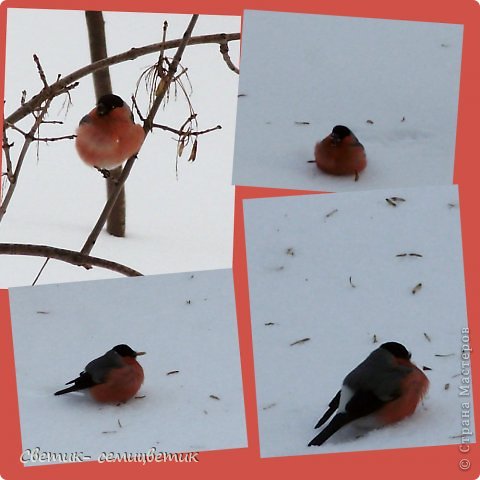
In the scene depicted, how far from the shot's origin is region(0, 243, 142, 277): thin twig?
2264mm

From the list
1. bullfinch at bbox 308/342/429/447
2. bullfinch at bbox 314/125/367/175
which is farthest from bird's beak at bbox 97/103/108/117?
bullfinch at bbox 308/342/429/447

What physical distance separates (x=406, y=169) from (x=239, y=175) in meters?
0.45

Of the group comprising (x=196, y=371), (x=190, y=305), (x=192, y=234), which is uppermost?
(x=192, y=234)

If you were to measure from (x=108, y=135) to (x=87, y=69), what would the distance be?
0.18m

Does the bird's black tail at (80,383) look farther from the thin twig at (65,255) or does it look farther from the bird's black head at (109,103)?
the bird's black head at (109,103)

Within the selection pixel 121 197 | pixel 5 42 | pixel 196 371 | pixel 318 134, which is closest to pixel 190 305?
pixel 196 371

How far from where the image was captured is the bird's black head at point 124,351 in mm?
2424

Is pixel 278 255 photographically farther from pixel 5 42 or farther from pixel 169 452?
pixel 5 42

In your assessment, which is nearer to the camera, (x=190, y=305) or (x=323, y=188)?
(x=323, y=188)

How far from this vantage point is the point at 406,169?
2311 millimetres

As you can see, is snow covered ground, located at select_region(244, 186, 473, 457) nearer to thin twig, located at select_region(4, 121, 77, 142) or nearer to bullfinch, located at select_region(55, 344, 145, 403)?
bullfinch, located at select_region(55, 344, 145, 403)

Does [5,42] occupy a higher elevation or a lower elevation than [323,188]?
higher

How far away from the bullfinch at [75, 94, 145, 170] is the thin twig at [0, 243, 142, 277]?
0.88 feet

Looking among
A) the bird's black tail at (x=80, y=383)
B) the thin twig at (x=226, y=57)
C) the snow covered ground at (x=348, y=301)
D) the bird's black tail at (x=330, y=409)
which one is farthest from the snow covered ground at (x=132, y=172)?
the bird's black tail at (x=330, y=409)
